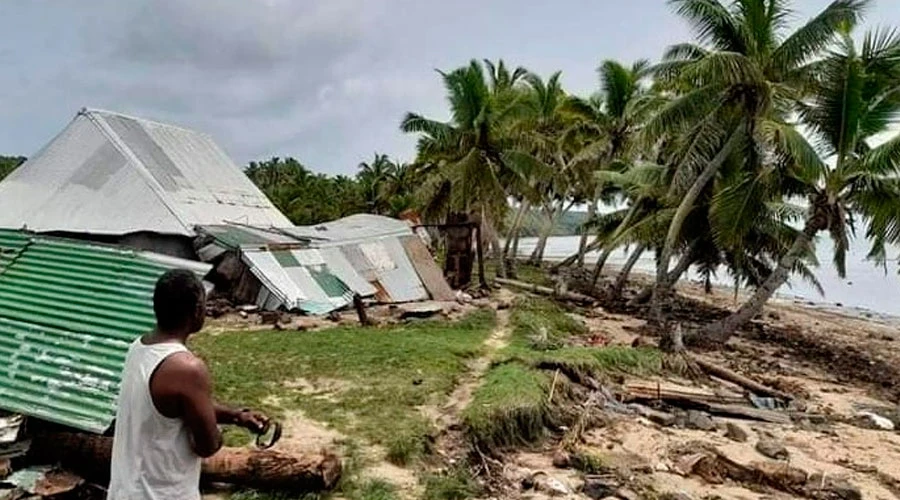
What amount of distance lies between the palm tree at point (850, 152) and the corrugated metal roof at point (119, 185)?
1240cm

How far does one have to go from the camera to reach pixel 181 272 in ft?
9.29

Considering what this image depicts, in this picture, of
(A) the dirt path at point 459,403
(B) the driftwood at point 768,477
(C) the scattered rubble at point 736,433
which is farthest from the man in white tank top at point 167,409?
(C) the scattered rubble at point 736,433

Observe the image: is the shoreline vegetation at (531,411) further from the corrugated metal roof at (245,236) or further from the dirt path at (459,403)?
the corrugated metal roof at (245,236)

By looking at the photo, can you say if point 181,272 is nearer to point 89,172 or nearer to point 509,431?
point 509,431

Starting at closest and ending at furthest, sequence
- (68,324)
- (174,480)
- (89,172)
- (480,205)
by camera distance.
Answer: (174,480), (68,324), (89,172), (480,205)

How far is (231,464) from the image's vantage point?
539 centimetres

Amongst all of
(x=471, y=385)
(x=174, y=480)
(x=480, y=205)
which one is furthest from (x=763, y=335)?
(x=174, y=480)

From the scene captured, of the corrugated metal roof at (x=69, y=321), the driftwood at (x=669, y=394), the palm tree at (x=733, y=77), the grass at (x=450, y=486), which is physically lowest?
the grass at (x=450, y=486)

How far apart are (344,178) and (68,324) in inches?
1827

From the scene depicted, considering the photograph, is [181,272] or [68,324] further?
[68,324]

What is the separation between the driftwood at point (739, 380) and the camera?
426 inches

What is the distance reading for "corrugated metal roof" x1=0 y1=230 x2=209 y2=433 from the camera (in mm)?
5406

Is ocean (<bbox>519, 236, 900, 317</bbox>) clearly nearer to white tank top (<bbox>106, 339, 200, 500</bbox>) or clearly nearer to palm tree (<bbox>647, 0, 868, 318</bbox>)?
palm tree (<bbox>647, 0, 868, 318</bbox>)

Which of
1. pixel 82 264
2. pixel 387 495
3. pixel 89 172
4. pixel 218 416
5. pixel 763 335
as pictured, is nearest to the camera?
pixel 218 416
